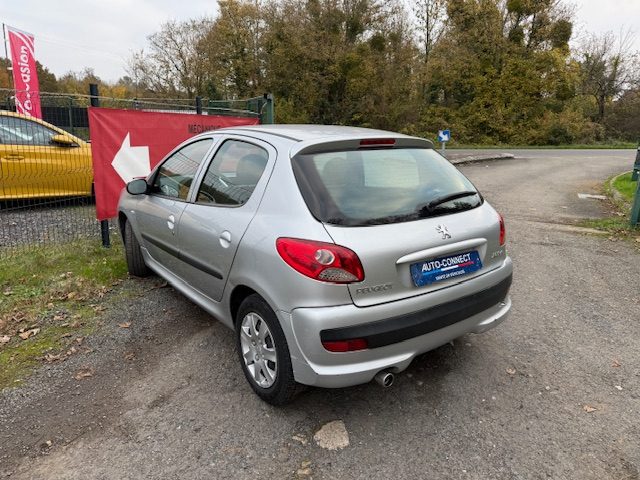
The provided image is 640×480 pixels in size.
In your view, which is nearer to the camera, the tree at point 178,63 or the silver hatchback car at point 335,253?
the silver hatchback car at point 335,253

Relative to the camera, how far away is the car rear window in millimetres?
2584

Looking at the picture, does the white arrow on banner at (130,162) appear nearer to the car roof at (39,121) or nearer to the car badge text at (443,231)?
the car roof at (39,121)

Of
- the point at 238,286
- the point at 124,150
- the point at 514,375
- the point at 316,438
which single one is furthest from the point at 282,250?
the point at 124,150

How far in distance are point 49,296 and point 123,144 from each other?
2096 mm

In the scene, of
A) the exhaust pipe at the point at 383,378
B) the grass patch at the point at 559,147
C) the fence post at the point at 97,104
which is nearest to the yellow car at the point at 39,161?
the fence post at the point at 97,104

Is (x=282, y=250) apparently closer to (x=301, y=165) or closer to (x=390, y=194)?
(x=301, y=165)

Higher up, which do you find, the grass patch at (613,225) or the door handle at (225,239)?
the door handle at (225,239)

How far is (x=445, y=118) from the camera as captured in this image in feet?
112

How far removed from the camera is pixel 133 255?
485cm

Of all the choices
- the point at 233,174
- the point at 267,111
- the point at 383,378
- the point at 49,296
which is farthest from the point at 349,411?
the point at 267,111

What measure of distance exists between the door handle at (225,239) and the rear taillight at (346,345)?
0.98 m

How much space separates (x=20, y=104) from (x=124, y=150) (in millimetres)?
3322

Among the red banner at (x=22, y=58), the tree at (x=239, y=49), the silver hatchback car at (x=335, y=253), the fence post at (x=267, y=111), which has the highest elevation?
the tree at (x=239, y=49)

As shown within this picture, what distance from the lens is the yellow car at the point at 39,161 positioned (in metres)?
7.04
